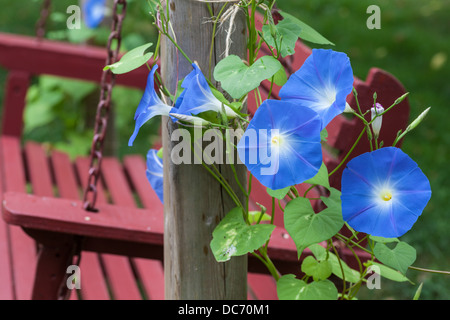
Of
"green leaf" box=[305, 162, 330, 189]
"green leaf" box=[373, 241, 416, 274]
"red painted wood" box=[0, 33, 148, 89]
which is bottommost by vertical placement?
"green leaf" box=[373, 241, 416, 274]

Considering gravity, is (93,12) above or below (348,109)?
above

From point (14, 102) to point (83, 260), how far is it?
3.91 ft

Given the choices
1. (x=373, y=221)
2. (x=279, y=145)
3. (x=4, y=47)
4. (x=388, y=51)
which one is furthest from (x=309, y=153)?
(x=388, y=51)

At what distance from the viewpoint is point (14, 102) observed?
3.18 m

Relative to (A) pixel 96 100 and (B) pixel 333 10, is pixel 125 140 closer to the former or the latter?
(A) pixel 96 100

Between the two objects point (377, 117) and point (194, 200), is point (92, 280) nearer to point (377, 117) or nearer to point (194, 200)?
point (194, 200)

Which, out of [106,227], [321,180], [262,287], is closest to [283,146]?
[321,180]

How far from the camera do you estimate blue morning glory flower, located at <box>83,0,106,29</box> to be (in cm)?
338

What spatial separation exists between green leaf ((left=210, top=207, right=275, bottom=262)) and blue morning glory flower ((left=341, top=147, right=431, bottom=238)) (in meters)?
0.16

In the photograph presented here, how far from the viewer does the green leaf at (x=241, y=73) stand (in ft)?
3.54

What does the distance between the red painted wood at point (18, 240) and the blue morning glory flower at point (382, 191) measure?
3.77ft

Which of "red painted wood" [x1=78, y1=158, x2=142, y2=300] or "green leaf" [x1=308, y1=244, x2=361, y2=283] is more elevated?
"red painted wood" [x1=78, y1=158, x2=142, y2=300]

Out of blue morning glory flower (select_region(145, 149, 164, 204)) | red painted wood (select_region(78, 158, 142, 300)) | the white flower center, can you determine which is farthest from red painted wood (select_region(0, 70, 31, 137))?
the white flower center

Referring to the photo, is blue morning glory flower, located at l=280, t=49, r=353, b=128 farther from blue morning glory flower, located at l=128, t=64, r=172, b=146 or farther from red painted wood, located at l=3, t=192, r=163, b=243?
red painted wood, located at l=3, t=192, r=163, b=243
